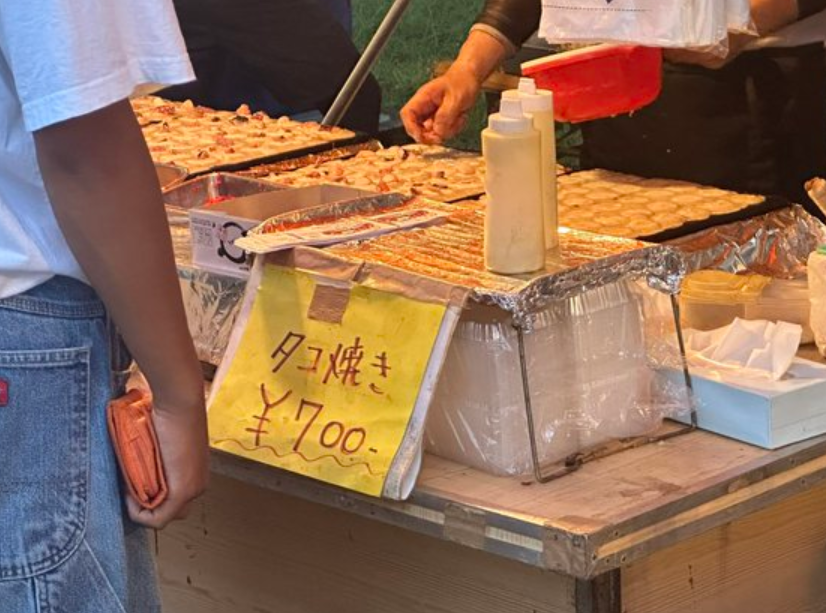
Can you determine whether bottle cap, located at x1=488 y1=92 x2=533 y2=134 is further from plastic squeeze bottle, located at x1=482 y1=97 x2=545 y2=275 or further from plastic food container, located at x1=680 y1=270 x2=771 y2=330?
plastic food container, located at x1=680 y1=270 x2=771 y2=330

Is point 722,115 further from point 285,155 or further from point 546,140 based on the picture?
point 546,140

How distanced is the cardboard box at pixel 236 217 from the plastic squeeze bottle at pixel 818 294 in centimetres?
66

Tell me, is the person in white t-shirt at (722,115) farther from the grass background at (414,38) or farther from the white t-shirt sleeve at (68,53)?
the grass background at (414,38)

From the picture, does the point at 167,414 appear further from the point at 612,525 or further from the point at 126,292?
the point at 612,525

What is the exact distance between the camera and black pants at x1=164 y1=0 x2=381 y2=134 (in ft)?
19.3

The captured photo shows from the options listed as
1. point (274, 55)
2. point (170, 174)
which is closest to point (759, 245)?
point (170, 174)

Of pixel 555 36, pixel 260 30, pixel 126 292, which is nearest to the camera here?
pixel 126 292

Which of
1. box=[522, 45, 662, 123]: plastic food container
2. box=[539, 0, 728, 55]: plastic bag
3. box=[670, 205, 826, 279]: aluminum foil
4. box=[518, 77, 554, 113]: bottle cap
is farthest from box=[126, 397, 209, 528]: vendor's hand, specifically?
box=[522, 45, 662, 123]: plastic food container

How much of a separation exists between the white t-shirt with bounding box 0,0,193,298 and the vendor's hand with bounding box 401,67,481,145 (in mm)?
2117

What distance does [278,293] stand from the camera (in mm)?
2070

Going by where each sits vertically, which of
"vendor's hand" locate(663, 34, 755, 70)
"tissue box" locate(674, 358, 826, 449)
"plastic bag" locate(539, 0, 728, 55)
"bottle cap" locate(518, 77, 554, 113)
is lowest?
"tissue box" locate(674, 358, 826, 449)

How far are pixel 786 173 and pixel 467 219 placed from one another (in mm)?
1985

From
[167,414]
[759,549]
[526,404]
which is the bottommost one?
[759,549]

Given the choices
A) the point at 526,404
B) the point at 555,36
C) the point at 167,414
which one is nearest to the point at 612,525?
the point at 526,404
